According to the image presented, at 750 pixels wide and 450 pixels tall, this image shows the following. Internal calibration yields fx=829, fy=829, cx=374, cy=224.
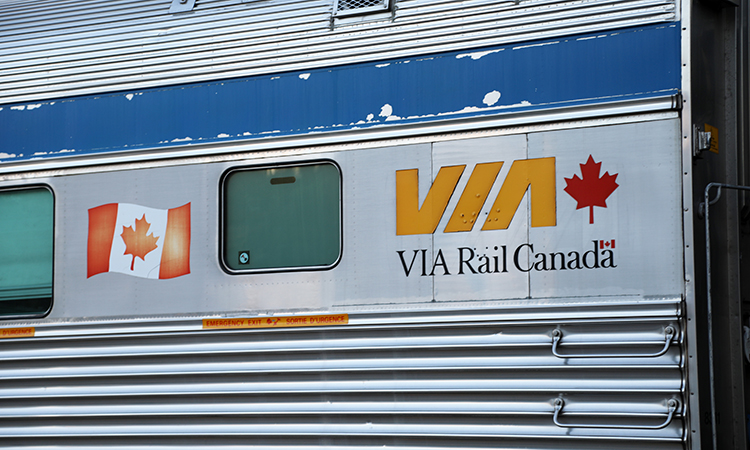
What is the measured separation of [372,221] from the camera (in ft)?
12.5

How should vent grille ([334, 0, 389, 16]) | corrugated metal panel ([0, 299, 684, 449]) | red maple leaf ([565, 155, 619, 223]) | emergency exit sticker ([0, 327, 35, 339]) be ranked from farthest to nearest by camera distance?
1. emergency exit sticker ([0, 327, 35, 339])
2. vent grille ([334, 0, 389, 16])
3. red maple leaf ([565, 155, 619, 223])
4. corrugated metal panel ([0, 299, 684, 449])

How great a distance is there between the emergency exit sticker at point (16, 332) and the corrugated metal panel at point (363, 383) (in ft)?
0.14

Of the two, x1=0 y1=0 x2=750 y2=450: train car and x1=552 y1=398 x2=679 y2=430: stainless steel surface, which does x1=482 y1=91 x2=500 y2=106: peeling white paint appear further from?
x1=552 y1=398 x2=679 y2=430: stainless steel surface

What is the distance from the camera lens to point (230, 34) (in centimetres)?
418

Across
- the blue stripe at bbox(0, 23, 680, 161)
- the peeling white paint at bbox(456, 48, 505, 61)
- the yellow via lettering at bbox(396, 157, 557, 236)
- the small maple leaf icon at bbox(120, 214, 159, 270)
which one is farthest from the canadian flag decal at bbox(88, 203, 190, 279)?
the peeling white paint at bbox(456, 48, 505, 61)

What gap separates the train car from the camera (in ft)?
11.3

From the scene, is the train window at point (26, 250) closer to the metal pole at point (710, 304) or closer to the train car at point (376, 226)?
the train car at point (376, 226)

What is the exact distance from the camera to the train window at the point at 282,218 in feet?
12.7

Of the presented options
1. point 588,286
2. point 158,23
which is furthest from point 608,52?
point 158,23

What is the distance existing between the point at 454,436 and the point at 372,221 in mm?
1020

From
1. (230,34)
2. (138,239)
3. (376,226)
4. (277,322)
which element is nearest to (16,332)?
(138,239)

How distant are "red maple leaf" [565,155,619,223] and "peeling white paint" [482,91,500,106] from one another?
484mm

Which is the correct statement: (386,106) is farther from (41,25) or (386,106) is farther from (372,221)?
(41,25)

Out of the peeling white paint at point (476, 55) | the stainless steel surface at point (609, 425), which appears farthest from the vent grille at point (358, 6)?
the stainless steel surface at point (609, 425)
